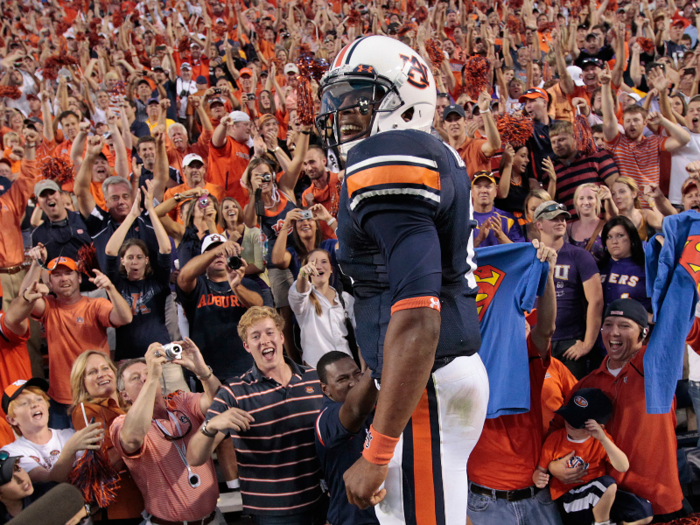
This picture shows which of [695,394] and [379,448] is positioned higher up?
[379,448]

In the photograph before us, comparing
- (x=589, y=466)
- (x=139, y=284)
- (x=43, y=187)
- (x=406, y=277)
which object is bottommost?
(x=589, y=466)

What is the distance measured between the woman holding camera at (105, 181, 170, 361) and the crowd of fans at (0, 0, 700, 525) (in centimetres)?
2

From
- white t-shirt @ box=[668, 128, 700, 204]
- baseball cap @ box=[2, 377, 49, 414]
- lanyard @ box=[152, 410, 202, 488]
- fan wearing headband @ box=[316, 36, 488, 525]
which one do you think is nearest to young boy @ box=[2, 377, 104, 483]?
baseball cap @ box=[2, 377, 49, 414]

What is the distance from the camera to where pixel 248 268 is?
5797 mm

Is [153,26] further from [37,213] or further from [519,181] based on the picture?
[519,181]

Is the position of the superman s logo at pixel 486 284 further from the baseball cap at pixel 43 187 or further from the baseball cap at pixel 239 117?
the baseball cap at pixel 239 117

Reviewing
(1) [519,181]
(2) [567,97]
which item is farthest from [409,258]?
(2) [567,97]

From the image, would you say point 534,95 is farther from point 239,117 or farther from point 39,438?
point 39,438

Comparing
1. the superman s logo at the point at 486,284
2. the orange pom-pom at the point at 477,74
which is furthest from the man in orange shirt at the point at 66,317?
the orange pom-pom at the point at 477,74

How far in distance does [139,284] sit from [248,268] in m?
0.95

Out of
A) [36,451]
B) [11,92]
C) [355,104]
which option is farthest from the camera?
[11,92]

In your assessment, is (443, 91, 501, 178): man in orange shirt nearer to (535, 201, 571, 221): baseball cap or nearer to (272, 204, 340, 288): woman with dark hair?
(535, 201, 571, 221): baseball cap

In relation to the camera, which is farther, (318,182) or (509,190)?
(318,182)

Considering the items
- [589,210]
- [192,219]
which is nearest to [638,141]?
[589,210]
